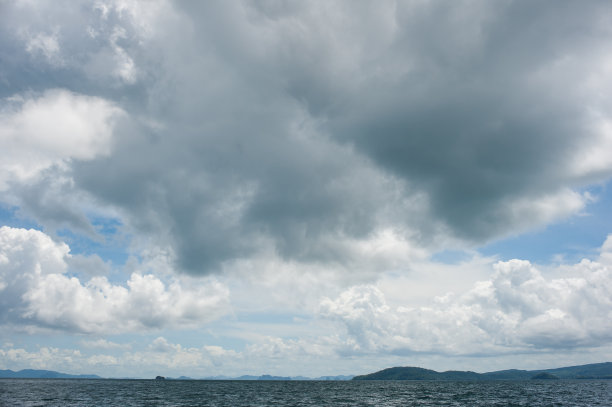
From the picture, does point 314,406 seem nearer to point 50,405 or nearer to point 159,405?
point 159,405

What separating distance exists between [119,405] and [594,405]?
415ft

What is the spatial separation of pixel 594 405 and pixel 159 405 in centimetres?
11736

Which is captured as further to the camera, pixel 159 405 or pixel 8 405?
pixel 159 405

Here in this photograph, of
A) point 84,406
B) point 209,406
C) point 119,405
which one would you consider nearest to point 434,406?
point 209,406

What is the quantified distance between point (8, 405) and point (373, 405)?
90337mm

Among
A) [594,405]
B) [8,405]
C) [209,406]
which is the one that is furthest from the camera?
[594,405]

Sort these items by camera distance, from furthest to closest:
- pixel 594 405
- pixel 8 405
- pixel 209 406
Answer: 1. pixel 594 405
2. pixel 209 406
3. pixel 8 405

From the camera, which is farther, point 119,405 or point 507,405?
point 507,405

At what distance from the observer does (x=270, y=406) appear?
95.2 meters

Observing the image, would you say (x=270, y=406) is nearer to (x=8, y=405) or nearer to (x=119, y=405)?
(x=119, y=405)

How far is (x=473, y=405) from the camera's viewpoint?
9806cm

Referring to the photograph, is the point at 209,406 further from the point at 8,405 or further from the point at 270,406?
the point at 8,405

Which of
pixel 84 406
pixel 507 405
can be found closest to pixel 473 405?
pixel 507 405

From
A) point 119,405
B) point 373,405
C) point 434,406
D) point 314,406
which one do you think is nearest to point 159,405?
point 119,405
